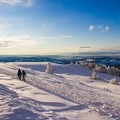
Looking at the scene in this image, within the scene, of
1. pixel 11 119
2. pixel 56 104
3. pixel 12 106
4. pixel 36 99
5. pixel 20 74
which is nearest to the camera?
pixel 11 119

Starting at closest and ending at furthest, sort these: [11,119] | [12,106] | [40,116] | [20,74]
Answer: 1. [11,119]
2. [40,116]
3. [12,106]
4. [20,74]

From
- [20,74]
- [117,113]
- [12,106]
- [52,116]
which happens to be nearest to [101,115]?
[117,113]

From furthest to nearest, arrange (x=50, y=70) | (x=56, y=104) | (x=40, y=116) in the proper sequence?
(x=50, y=70) → (x=56, y=104) → (x=40, y=116)

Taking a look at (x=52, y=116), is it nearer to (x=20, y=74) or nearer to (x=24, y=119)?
(x=24, y=119)

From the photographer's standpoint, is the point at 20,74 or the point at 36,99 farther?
the point at 20,74

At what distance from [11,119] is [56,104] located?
233 inches

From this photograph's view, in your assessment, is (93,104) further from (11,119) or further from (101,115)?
(11,119)

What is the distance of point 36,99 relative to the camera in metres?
19.2

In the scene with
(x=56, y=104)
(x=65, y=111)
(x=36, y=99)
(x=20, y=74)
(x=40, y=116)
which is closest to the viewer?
(x=40, y=116)

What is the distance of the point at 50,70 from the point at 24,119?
51.9 m

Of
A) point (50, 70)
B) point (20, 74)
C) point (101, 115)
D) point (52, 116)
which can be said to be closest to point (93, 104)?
point (101, 115)

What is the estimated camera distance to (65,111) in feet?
52.3

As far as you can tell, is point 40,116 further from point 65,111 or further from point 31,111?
point 65,111

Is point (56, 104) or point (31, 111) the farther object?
point (56, 104)
